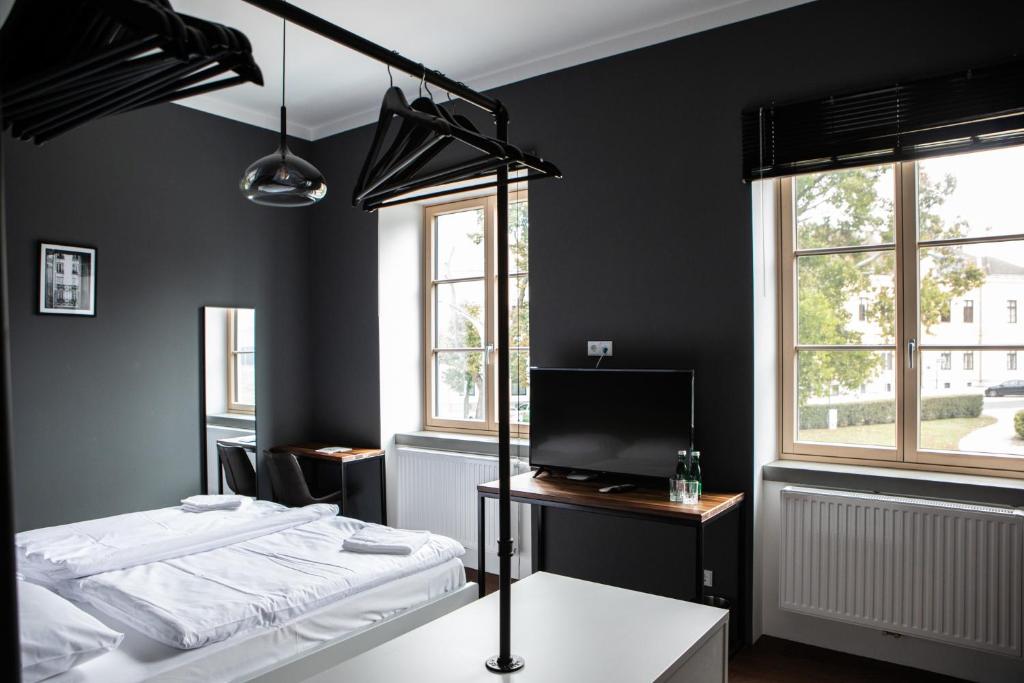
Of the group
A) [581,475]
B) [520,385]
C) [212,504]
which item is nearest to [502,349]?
[581,475]

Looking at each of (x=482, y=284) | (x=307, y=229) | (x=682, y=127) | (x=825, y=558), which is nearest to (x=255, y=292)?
(x=307, y=229)

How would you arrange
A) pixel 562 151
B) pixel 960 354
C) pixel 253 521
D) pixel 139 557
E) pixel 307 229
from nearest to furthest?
pixel 139 557, pixel 960 354, pixel 253 521, pixel 562 151, pixel 307 229

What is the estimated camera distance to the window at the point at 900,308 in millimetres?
2986

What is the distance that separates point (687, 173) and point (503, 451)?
2.58 meters

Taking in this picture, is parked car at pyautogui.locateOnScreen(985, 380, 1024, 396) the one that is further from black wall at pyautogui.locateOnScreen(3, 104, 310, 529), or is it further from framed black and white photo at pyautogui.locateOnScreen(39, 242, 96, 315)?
framed black and white photo at pyautogui.locateOnScreen(39, 242, 96, 315)

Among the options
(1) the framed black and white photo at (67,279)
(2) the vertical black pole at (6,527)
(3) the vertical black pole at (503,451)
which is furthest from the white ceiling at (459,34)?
(2) the vertical black pole at (6,527)

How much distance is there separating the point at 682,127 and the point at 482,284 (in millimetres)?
1745

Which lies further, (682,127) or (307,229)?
(307,229)

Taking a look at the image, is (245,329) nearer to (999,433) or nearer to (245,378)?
(245,378)

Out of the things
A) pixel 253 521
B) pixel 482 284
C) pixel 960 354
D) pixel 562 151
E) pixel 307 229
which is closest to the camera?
pixel 960 354

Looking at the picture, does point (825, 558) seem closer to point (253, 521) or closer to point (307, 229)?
point (253, 521)

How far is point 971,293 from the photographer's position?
9.97ft

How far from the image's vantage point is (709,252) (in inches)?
133

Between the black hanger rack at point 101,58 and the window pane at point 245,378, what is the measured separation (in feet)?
13.5
